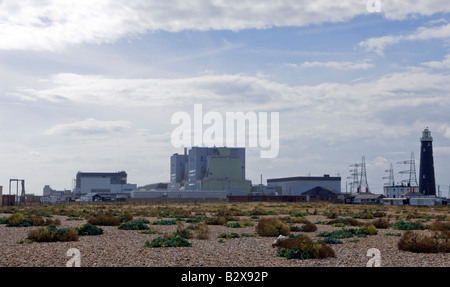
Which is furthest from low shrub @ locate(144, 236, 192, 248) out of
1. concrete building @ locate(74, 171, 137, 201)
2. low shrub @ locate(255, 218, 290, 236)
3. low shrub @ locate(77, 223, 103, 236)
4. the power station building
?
concrete building @ locate(74, 171, 137, 201)

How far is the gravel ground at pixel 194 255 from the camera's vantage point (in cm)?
1764

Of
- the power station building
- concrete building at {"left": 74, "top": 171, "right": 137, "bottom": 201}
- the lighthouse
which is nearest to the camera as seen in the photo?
the lighthouse

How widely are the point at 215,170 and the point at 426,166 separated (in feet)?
195

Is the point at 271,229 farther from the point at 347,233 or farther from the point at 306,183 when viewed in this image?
the point at 306,183

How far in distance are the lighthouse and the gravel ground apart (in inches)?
4350

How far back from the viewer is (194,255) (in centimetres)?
1973

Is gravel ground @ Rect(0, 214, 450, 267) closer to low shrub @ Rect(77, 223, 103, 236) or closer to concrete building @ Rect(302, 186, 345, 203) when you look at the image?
low shrub @ Rect(77, 223, 103, 236)

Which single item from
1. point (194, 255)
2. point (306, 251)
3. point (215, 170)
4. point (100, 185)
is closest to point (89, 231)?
point (194, 255)

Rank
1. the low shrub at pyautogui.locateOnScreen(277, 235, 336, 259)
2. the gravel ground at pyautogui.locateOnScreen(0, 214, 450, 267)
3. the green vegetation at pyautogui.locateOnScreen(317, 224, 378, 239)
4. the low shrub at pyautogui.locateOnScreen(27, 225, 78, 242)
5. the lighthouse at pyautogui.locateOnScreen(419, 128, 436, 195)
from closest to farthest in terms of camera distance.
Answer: the gravel ground at pyautogui.locateOnScreen(0, 214, 450, 267) < the low shrub at pyautogui.locateOnScreen(277, 235, 336, 259) < the low shrub at pyautogui.locateOnScreen(27, 225, 78, 242) < the green vegetation at pyautogui.locateOnScreen(317, 224, 378, 239) < the lighthouse at pyautogui.locateOnScreen(419, 128, 436, 195)

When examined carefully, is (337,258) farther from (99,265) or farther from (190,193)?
(190,193)

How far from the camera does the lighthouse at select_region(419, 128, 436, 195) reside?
128 meters

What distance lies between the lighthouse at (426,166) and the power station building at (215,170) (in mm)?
51917
